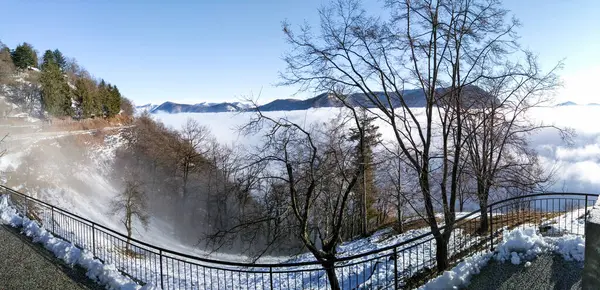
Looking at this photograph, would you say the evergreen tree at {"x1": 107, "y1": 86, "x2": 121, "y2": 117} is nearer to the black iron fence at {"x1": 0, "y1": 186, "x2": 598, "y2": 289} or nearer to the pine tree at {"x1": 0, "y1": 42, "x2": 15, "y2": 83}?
the pine tree at {"x1": 0, "y1": 42, "x2": 15, "y2": 83}

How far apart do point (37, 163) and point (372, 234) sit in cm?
3099

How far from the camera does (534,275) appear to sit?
233 inches

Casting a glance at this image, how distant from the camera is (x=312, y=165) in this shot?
28.9 ft

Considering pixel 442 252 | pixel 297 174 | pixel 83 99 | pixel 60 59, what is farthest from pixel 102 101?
pixel 442 252

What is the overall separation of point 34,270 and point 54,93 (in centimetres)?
4982

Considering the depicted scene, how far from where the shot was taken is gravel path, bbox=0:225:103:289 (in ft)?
23.9

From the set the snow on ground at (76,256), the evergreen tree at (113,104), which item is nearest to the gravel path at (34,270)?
the snow on ground at (76,256)

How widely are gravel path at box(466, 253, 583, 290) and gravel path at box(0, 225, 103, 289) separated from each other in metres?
7.27

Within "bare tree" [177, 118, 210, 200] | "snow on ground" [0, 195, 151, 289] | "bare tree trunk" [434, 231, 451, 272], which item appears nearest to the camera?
"snow on ground" [0, 195, 151, 289]

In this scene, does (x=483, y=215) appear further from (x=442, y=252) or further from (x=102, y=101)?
(x=102, y=101)

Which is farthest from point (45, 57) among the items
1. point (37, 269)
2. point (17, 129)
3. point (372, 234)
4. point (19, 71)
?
point (37, 269)

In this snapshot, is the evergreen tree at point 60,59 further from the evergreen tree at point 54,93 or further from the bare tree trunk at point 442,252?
the bare tree trunk at point 442,252

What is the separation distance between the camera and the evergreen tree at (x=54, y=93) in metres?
48.8

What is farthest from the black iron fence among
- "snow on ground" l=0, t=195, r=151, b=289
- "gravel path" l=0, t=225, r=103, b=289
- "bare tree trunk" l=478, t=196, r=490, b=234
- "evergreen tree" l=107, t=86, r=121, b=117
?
"evergreen tree" l=107, t=86, r=121, b=117
